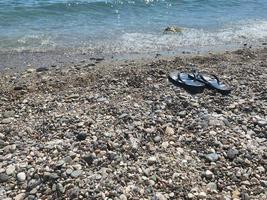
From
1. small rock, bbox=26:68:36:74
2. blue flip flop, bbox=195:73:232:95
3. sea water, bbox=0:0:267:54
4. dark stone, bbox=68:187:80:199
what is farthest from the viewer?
sea water, bbox=0:0:267:54

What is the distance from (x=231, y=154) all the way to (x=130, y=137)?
6.61 ft

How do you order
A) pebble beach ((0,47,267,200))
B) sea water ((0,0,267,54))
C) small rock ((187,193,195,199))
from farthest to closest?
sea water ((0,0,267,54)) < pebble beach ((0,47,267,200)) < small rock ((187,193,195,199))

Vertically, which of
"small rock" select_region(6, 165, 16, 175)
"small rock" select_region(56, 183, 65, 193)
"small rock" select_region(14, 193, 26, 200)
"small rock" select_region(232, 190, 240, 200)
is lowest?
"small rock" select_region(232, 190, 240, 200)

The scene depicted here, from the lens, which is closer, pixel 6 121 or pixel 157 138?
pixel 157 138

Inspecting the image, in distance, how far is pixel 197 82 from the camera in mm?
12195

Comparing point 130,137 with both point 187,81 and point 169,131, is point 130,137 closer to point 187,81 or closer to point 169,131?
point 169,131

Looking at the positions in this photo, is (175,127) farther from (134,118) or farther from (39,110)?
(39,110)

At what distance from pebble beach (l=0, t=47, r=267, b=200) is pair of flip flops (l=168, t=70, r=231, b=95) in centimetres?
22

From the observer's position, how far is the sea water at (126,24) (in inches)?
696

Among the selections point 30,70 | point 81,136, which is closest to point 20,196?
point 81,136

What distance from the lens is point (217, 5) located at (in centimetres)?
2545

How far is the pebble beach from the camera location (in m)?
7.80

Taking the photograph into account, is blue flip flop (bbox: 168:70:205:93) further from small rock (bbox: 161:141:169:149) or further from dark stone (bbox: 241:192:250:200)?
dark stone (bbox: 241:192:250:200)

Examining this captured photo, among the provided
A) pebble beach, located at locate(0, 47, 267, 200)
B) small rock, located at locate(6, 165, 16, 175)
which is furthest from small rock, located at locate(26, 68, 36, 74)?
small rock, located at locate(6, 165, 16, 175)
